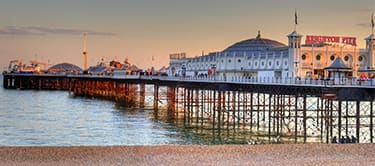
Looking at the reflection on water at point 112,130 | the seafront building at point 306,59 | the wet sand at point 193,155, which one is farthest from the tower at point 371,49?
the wet sand at point 193,155

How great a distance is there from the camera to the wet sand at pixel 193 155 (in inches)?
730

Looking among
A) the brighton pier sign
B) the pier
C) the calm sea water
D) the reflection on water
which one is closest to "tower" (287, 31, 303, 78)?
the brighton pier sign

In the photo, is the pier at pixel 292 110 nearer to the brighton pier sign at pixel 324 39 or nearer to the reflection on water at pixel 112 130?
the reflection on water at pixel 112 130

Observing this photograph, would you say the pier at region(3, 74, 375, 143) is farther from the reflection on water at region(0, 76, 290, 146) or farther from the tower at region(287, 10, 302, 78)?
the tower at region(287, 10, 302, 78)

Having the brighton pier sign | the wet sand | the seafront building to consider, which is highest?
the brighton pier sign

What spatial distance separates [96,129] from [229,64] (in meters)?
45.8

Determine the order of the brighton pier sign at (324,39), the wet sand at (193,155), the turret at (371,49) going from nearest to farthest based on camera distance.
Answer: the wet sand at (193,155), the turret at (371,49), the brighton pier sign at (324,39)

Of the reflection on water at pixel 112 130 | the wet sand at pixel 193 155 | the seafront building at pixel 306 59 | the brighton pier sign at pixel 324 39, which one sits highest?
the brighton pier sign at pixel 324 39

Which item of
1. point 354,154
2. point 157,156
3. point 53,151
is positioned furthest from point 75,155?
point 354,154

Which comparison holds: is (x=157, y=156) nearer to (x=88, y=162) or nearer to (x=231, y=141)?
(x=88, y=162)

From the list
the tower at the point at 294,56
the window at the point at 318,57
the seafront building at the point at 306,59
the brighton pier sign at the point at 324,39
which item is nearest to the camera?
the seafront building at the point at 306,59

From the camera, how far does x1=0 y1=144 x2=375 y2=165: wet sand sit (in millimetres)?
18531

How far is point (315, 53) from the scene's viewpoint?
6325 centimetres

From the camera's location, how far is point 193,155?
1972 centimetres
